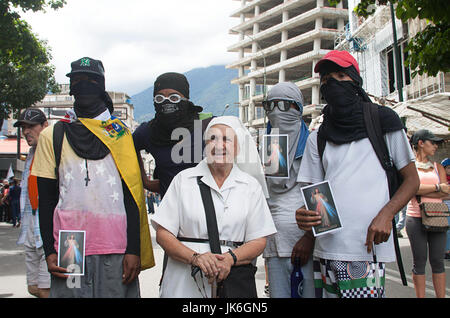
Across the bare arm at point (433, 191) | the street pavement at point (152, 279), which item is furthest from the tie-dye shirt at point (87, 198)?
the bare arm at point (433, 191)

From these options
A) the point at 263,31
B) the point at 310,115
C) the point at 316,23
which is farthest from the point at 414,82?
the point at 263,31

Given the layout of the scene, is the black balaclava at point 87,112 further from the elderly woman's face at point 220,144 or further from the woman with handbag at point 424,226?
the woman with handbag at point 424,226

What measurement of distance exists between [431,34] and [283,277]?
611 centimetres

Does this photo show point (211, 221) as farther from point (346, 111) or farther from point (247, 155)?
point (346, 111)

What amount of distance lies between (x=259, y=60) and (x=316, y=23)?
13.0 meters

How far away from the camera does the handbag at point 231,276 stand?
2.64 meters

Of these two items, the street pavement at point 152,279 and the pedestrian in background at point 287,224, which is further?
the street pavement at point 152,279

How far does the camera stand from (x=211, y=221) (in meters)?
2.71

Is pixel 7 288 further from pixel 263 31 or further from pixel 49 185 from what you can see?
pixel 263 31

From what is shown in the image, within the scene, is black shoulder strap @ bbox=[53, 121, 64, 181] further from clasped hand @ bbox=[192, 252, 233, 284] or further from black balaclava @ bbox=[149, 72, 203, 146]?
clasped hand @ bbox=[192, 252, 233, 284]

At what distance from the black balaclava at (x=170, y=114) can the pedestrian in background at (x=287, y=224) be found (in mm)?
744

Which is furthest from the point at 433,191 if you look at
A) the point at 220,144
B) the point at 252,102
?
Result: the point at 252,102

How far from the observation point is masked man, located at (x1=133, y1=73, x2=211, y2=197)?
339 cm

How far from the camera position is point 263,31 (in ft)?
230
